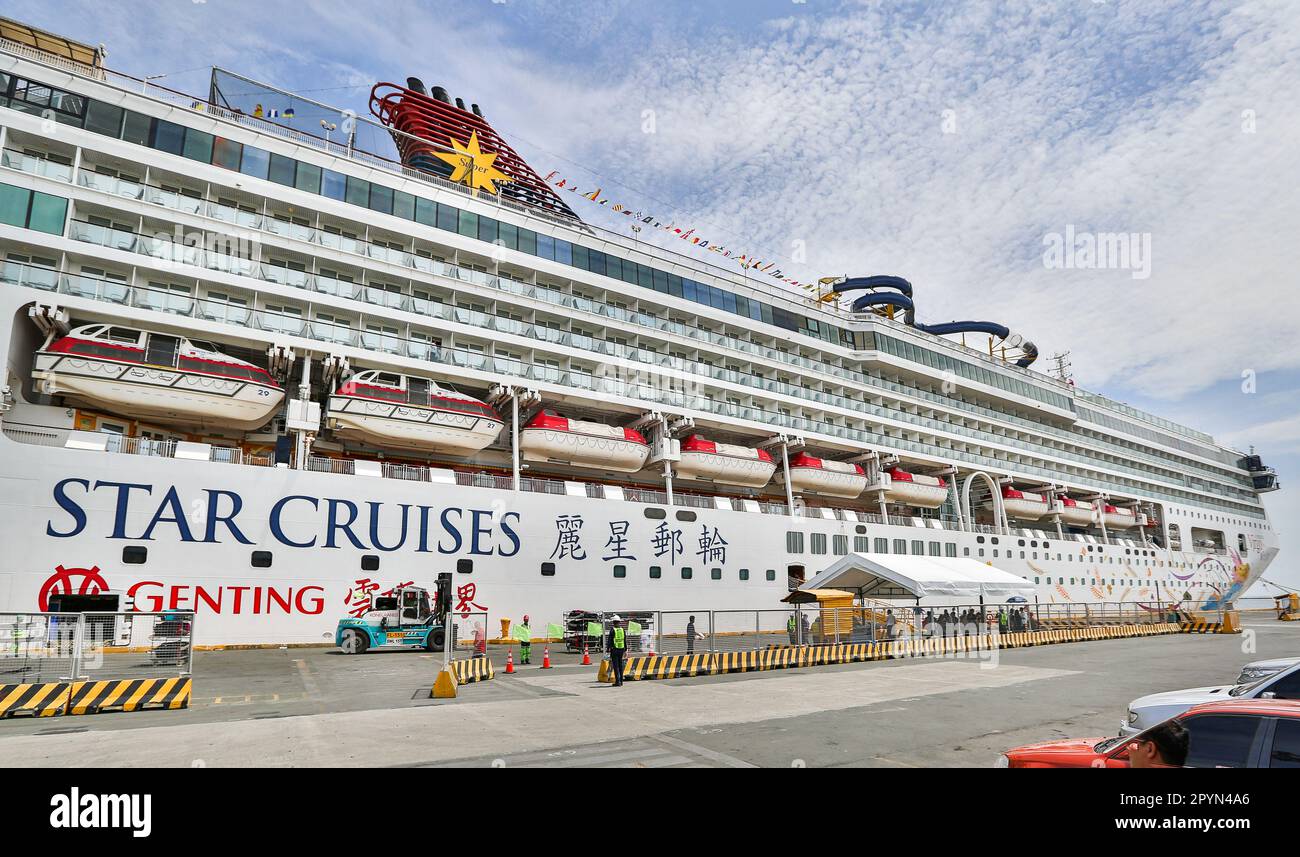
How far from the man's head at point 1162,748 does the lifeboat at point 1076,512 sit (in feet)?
159

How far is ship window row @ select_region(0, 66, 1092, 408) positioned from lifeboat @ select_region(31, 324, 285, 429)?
650 cm

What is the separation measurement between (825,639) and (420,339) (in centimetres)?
1750

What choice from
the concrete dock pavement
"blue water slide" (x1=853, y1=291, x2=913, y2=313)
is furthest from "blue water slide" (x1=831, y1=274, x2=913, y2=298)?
the concrete dock pavement

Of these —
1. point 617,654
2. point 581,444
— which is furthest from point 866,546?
point 617,654

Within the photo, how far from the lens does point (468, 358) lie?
25.7m

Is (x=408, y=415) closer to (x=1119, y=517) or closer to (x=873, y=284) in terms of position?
(x=873, y=284)

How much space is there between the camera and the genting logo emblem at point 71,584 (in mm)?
17234

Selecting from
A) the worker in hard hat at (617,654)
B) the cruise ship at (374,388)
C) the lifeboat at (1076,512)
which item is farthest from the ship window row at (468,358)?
the lifeboat at (1076,512)

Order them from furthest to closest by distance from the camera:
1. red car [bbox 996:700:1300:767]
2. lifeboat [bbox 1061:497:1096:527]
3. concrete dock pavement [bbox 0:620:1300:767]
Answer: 1. lifeboat [bbox 1061:497:1096:527]
2. concrete dock pavement [bbox 0:620:1300:767]
3. red car [bbox 996:700:1300:767]

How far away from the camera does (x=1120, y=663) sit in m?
19.6

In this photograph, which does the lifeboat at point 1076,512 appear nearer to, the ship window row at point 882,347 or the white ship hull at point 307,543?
the ship window row at point 882,347

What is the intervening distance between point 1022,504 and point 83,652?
4669cm

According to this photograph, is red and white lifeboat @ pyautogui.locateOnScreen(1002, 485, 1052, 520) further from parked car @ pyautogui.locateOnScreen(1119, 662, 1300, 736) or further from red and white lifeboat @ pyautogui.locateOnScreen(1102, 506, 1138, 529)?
parked car @ pyautogui.locateOnScreen(1119, 662, 1300, 736)

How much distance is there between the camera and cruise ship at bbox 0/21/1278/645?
1905cm
